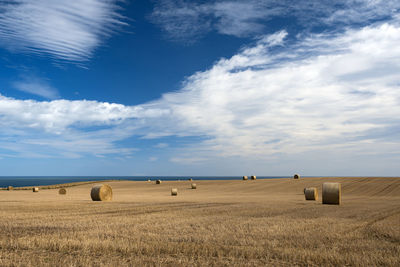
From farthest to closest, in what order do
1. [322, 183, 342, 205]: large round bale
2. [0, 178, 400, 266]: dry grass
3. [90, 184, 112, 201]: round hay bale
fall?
[90, 184, 112, 201]: round hay bale → [322, 183, 342, 205]: large round bale → [0, 178, 400, 266]: dry grass

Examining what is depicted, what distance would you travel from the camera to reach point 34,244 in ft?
29.9

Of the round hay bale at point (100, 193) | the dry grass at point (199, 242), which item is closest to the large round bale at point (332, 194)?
the dry grass at point (199, 242)

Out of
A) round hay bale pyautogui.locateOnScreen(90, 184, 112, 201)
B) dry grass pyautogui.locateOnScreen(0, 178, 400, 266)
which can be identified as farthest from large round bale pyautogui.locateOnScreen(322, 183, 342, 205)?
round hay bale pyautogui.locateOnScreen(90, 184, 112, 201)

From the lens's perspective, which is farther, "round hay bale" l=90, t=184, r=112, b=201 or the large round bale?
"round hay bale" l=90, t=184, r=112, b=201

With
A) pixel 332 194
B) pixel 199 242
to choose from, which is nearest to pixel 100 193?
pixel 332 194

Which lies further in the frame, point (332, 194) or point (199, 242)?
point (332, 194)

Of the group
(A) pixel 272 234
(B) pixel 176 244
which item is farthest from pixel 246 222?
(B) pixel 176 244

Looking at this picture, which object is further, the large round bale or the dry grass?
the large round bale

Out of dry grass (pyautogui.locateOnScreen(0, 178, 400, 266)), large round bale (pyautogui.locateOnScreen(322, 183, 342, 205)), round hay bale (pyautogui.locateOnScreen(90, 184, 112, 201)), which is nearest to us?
dry grass (pyautogui.locateOnScreen(0, 178, 400, 266))

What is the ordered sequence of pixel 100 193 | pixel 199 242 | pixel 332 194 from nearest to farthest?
pixel 199 242 → pixel 332 194 → pixel 100 193

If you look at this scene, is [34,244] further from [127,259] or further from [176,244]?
[176,244]

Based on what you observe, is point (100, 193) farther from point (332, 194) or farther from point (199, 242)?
point (199, 242)

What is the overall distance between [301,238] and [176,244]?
3.67m

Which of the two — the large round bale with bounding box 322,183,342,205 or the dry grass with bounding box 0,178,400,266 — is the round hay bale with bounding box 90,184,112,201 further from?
the large round bale with bounding box 322,183,342,205
